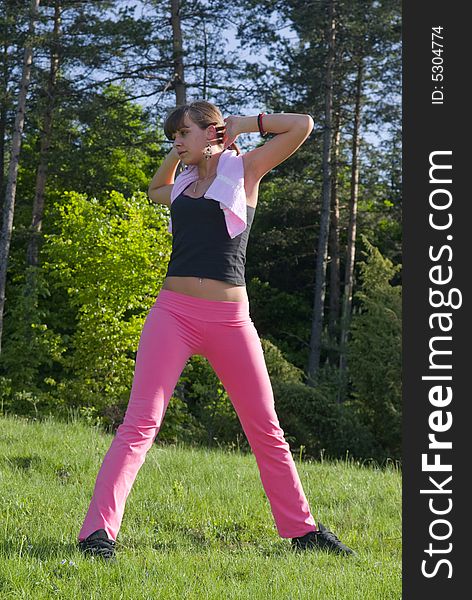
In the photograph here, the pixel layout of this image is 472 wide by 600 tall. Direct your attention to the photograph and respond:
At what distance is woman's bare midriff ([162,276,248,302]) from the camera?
378 centimetres

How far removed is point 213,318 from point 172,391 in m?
0.38

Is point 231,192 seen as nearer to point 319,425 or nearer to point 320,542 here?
point 320,542

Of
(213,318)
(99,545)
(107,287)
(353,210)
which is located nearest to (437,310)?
(213,318)

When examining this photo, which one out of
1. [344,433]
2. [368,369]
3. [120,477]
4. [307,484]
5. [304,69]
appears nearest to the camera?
[120,477]

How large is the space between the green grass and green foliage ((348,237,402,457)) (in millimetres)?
8729

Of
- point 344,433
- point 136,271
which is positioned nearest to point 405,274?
point 344,433

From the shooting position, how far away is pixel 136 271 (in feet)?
55.4

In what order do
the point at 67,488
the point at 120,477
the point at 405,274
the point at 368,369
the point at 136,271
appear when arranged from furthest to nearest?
the point at 136,271, the point at 368,369, the point at 67,488, the point at 120,477, the point at 405,274

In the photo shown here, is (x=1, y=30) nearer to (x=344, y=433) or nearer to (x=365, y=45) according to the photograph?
(x=365, y=45)

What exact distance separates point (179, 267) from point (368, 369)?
1216cm

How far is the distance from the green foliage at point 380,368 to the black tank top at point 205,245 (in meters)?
11.6

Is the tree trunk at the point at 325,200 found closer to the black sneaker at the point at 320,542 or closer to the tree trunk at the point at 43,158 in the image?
the tree trunk at the point at 43,158

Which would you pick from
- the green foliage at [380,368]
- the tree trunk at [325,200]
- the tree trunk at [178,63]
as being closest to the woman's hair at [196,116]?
the green foliage at [380,368]

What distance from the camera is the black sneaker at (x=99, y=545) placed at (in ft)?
11.3
